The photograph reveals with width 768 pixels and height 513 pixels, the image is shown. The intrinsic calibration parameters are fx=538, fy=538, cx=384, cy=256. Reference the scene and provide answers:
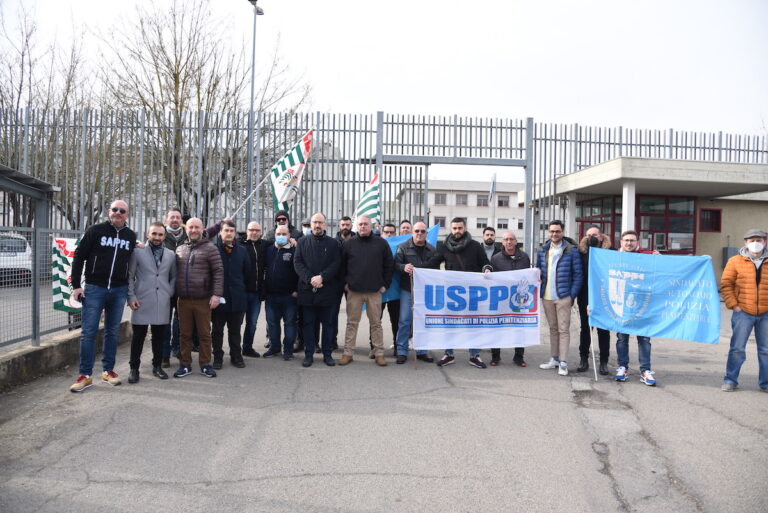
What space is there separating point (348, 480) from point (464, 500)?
83cm

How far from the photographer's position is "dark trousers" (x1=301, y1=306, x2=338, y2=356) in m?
7.32

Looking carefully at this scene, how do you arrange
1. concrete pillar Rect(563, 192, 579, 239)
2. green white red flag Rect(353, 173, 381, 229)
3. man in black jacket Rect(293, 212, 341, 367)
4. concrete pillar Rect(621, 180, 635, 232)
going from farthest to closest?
1. concrete pillar Rect(563, 192, 579, 239)
2. concrete pillar Rect(621, 180, 635, 232)
3. green white red flag Rect(353, 173, 381, 229)
4. man in black jacket Rect(293, 212, 341, 367)

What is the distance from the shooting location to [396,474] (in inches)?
154

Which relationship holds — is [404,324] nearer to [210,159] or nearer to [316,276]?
[316,276]

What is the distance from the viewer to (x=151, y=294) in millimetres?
6414

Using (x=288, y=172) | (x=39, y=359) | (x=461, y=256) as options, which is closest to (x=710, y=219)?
(x=461, y=256)

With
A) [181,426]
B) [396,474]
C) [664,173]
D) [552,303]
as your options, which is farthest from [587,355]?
[664,173]

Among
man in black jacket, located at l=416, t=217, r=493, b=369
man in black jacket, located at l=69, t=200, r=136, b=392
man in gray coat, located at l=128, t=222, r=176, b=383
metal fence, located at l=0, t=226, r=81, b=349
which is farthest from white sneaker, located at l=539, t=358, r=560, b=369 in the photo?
metal fence, located at l=0, t=226, r=81, b=349

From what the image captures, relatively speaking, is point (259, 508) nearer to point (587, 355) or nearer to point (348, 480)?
point (348, 480)

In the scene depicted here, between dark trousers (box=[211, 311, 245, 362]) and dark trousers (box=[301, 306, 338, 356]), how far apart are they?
883 mm

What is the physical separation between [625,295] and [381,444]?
169 inches

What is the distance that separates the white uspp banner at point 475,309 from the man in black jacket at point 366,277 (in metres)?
0.50

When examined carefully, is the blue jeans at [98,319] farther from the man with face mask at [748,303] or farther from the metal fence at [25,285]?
the man with face mask at [748,303]

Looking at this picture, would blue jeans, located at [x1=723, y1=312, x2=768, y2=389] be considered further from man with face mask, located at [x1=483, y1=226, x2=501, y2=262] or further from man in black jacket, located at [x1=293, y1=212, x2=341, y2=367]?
man in black jacket, located at [x1=293, y1=212, x2=341, y2=367]
